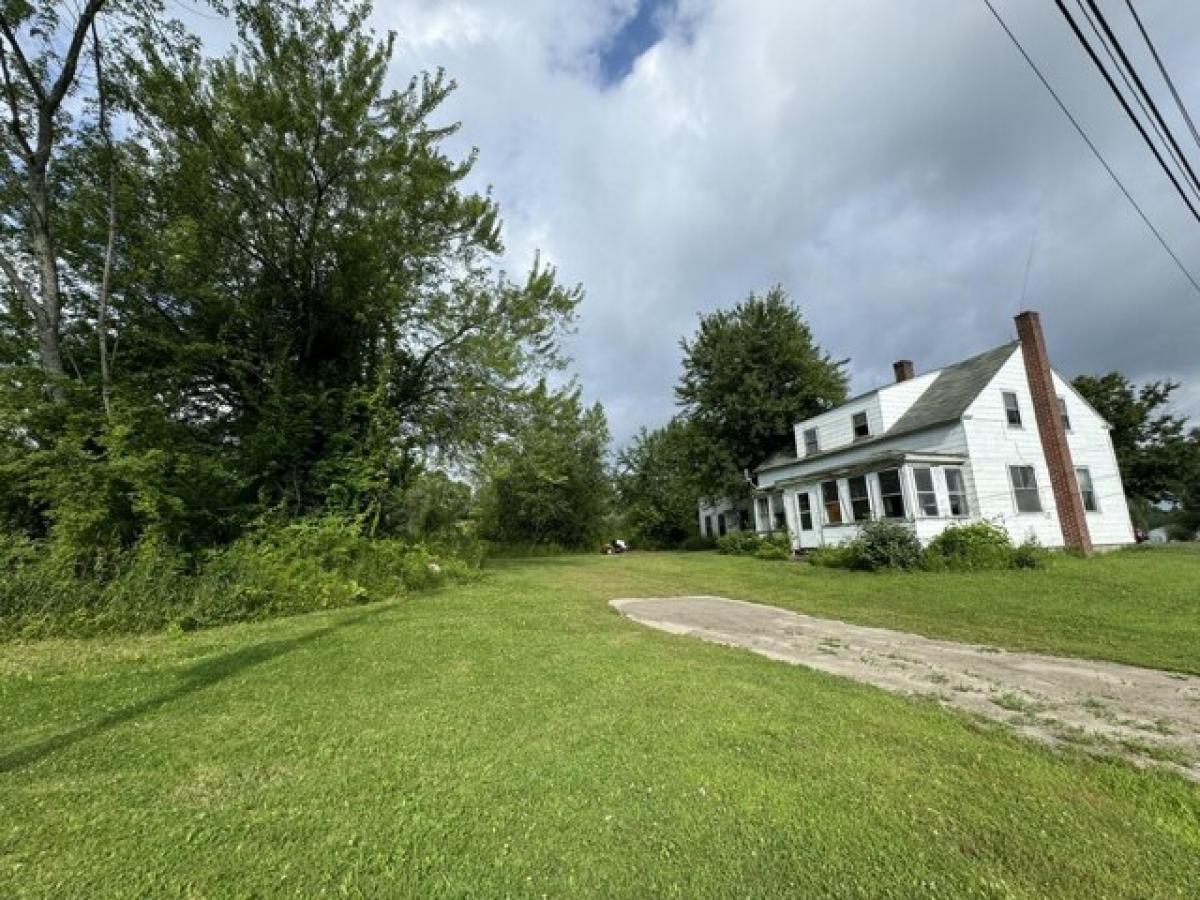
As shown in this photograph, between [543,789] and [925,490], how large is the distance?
18480 mm

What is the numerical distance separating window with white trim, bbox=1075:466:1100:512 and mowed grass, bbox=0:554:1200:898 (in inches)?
808

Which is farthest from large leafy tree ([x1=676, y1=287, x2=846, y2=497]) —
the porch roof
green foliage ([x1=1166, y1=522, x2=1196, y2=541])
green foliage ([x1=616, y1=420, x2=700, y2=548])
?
green foliage ([x1=1166, y1=522, x2=1196, y2=541])

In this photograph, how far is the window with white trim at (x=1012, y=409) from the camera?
19141mm

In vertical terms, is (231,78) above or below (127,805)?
above

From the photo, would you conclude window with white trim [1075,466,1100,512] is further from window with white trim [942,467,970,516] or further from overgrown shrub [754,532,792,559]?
overgrown shrub [754,532,792,559]

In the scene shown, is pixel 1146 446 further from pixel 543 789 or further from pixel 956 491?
pixel 543 789

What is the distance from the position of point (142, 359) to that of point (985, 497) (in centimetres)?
2448

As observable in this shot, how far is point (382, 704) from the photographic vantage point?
4453mm

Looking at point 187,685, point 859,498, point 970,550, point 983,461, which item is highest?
point 983,461

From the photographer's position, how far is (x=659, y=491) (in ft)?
125

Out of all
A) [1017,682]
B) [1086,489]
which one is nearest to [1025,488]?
[1086,489]

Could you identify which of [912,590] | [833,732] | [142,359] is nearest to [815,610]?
[912,590]

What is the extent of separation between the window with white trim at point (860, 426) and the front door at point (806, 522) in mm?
3146

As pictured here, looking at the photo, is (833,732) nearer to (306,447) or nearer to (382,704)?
(382,704)
